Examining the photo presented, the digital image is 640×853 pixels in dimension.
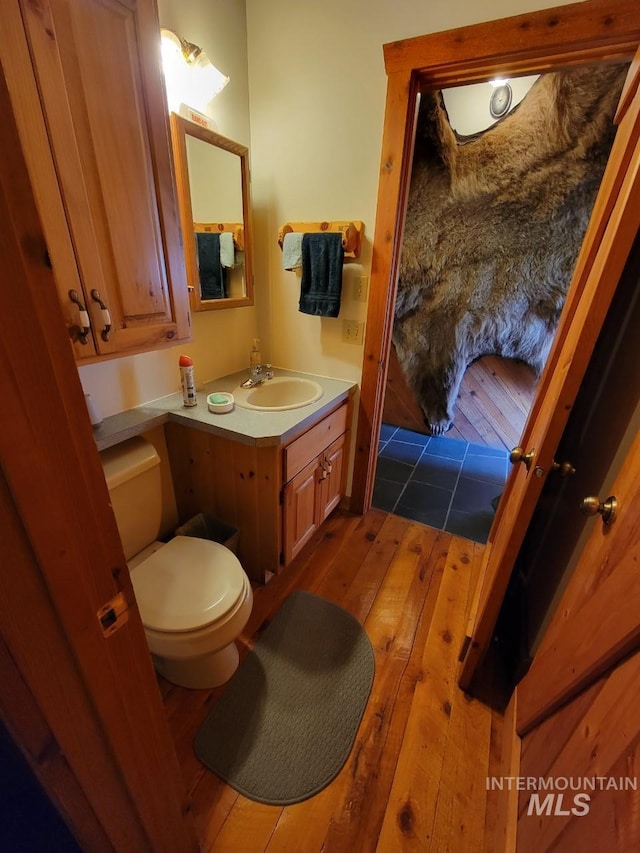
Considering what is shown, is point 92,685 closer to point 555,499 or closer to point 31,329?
point 31,329

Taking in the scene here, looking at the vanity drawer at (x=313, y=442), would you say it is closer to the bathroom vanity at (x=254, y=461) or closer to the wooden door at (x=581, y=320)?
the bathroom vanity at (x=254, y=461)

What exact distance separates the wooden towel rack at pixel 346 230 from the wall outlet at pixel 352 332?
1.04ft

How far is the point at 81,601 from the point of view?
47 cm

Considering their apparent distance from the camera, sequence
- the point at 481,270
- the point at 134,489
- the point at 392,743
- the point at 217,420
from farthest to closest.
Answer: the point at 481,270, the point at 217,420, the point at 134,489, the point at 392,743

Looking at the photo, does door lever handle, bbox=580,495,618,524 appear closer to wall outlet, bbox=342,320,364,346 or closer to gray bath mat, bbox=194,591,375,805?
gray bath mat, bbox=194,591,375,805

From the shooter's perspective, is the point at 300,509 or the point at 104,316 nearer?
the point at 104,316

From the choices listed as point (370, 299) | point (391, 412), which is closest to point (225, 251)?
point (370, 299)

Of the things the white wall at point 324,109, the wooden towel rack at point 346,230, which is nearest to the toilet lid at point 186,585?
the white wall at point 324,109

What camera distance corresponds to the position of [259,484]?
148 cm

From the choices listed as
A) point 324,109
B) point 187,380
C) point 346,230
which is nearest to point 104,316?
point 187,380

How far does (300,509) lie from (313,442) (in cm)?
34

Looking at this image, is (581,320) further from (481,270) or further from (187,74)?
(481,270)

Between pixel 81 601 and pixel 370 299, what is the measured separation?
5.27 feet

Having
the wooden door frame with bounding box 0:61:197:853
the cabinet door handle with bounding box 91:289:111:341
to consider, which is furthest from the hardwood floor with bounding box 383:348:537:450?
the wooden door frame with bounding box 0:61:197:853
